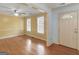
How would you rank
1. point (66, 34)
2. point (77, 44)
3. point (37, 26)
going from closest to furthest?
point (77, 44)
point (66, 34)
point (37, 26)

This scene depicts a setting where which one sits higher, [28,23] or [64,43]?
[28,23]

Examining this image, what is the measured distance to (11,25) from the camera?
44.5 inches

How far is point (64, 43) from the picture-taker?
1081 millimetres

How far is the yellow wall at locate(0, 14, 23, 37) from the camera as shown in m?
1.05

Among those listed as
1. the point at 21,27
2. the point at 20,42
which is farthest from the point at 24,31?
the point at 20,42

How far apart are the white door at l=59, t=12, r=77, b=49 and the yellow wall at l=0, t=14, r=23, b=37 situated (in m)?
0.58

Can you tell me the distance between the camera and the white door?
38.6 inches

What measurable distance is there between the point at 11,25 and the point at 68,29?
0.81 metres

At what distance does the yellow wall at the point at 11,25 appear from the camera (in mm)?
1053

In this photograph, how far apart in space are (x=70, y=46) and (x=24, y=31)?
2.22 ft

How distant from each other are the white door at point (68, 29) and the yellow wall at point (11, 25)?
578mm

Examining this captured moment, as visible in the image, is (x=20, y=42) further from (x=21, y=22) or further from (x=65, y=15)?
(x=65, y=15)

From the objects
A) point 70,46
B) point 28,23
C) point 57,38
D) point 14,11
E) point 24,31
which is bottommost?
point 70,46

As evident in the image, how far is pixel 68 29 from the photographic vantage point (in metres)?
1.04
